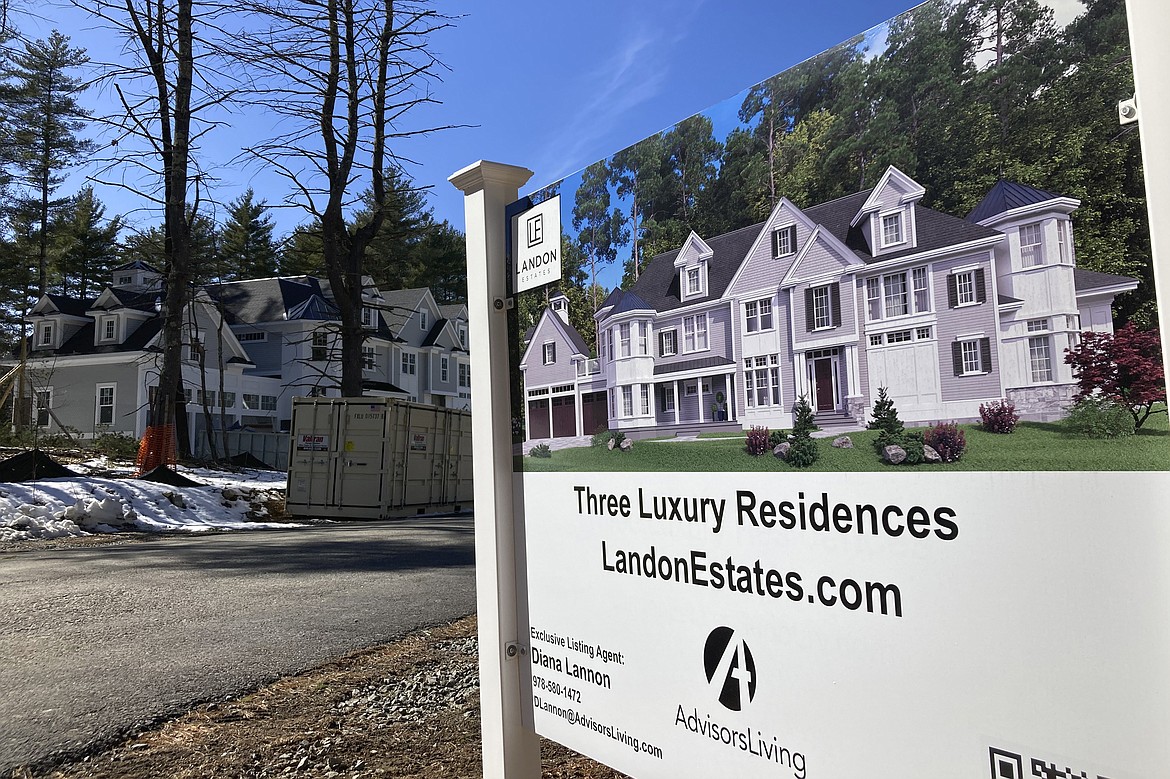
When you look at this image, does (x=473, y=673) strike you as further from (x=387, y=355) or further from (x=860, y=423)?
(x=387, y=355)

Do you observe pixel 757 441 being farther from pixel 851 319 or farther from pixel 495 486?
pixel 495 486

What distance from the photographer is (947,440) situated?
73.4 inches

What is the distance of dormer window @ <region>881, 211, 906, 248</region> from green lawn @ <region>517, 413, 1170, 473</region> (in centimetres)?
46

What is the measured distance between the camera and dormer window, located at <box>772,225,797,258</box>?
229 centimetres

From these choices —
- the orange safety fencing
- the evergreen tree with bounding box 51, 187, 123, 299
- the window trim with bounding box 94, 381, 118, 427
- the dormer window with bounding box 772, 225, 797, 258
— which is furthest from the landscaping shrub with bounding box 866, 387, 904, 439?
the evergreen tree with bounding box 51, 187, 123, 299

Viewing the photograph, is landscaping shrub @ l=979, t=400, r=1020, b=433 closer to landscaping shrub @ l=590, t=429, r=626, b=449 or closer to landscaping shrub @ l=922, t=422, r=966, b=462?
landscaping shrub @ l=922, t=422, r=966, b=462

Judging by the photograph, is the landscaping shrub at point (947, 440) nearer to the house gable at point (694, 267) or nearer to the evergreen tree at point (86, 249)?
the house gable at point (694, 267)

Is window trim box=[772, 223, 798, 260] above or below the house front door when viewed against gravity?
above

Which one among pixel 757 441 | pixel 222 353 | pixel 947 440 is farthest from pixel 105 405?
pixel 947 440

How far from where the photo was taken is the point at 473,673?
210 inches

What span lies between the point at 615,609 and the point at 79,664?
458 cm

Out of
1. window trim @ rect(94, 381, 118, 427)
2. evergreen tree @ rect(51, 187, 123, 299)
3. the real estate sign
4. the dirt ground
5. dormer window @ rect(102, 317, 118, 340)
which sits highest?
evergreen tree @ rect(51, 187, 123, 299)

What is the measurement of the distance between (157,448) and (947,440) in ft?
71.3

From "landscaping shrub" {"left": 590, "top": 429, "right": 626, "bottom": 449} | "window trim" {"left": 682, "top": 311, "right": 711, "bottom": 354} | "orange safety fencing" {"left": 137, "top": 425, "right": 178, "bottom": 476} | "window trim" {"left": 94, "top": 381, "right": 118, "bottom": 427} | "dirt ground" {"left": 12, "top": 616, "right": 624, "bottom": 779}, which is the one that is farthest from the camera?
"window trim" {"left": 94, "top": 381, "right": 118, "bottom": 427}
